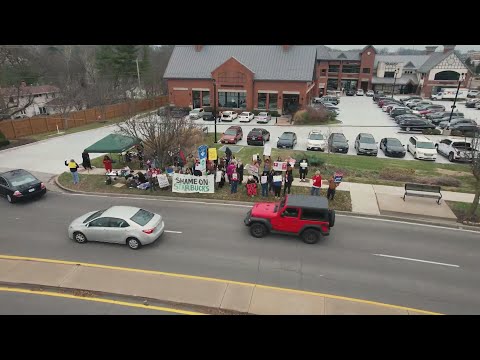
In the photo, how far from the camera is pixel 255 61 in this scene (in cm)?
4891

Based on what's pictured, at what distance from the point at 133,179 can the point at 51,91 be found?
59.5m

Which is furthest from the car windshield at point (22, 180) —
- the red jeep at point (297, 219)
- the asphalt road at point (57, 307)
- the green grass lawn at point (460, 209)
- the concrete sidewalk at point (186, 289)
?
the green grass lawn at point (460, 209)

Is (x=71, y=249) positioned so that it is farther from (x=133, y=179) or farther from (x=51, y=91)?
(x=51, y=91)

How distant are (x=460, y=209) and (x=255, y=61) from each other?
38491 mm

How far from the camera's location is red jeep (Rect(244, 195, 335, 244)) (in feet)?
42.9

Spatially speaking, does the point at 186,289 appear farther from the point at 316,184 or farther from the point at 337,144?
the point at 337,144

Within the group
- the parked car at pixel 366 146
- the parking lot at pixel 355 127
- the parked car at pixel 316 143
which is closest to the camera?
the parked car at pixel 366 146

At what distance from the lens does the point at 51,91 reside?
66812 mm

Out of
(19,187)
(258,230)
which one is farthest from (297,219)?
(19,187)

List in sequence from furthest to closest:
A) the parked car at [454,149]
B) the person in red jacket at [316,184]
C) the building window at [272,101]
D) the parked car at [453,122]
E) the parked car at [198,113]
Result: the building window at [272,101] → the parked car at [198,113] → the parked car at [453,122] → the parked car at [454,149] → the person in red jacket at [316,184]

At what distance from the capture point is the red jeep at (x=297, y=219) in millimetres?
13086

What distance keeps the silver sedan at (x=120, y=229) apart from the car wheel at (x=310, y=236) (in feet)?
19.1

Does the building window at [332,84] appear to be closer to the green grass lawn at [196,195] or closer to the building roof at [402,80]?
the building roof at [402,80]

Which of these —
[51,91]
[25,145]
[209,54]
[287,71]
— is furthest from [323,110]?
[51,91]
